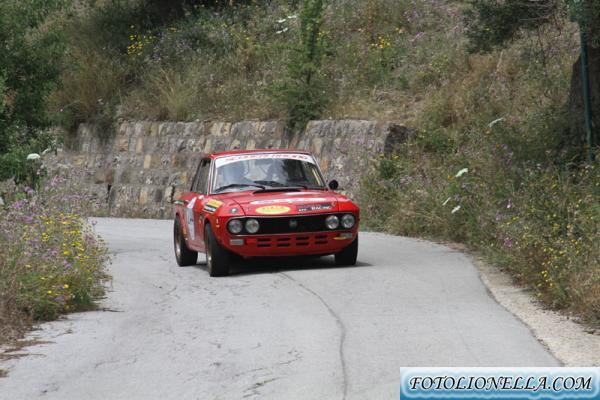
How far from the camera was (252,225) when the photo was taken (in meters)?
13.6

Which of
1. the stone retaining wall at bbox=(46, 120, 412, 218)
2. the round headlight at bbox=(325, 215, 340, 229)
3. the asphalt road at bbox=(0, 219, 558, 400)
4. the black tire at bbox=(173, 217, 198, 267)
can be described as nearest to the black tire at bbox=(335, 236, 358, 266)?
the asphalt road at bbox=(0, 219, 558, 400)

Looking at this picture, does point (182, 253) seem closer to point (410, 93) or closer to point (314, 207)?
point (314, 207)

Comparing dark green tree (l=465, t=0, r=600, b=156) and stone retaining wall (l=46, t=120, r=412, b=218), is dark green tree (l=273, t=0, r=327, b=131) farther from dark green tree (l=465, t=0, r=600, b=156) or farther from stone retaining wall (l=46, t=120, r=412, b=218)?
dark green tree (l=465, t=0, r=600, b=156)

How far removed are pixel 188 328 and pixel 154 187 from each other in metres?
19.8

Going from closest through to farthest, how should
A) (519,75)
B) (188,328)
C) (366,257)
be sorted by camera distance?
(188,328) < (366,257) < (519,75)

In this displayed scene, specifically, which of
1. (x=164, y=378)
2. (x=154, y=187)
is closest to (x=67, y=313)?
(x=164, y=378)

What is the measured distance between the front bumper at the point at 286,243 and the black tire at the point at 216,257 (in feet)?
0.40

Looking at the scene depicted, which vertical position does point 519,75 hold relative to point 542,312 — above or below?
above

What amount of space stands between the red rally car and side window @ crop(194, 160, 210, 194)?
7 centimetres

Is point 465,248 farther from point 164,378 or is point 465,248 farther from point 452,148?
point 164,378

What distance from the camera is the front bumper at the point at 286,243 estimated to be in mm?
13586

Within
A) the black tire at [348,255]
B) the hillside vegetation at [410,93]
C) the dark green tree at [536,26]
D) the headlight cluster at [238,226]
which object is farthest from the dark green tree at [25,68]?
the dark green tree at [536,26]

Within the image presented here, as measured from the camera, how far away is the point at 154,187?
29.4m

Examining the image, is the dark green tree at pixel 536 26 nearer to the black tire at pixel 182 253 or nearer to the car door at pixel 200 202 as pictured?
the car door at pixel 200 202
